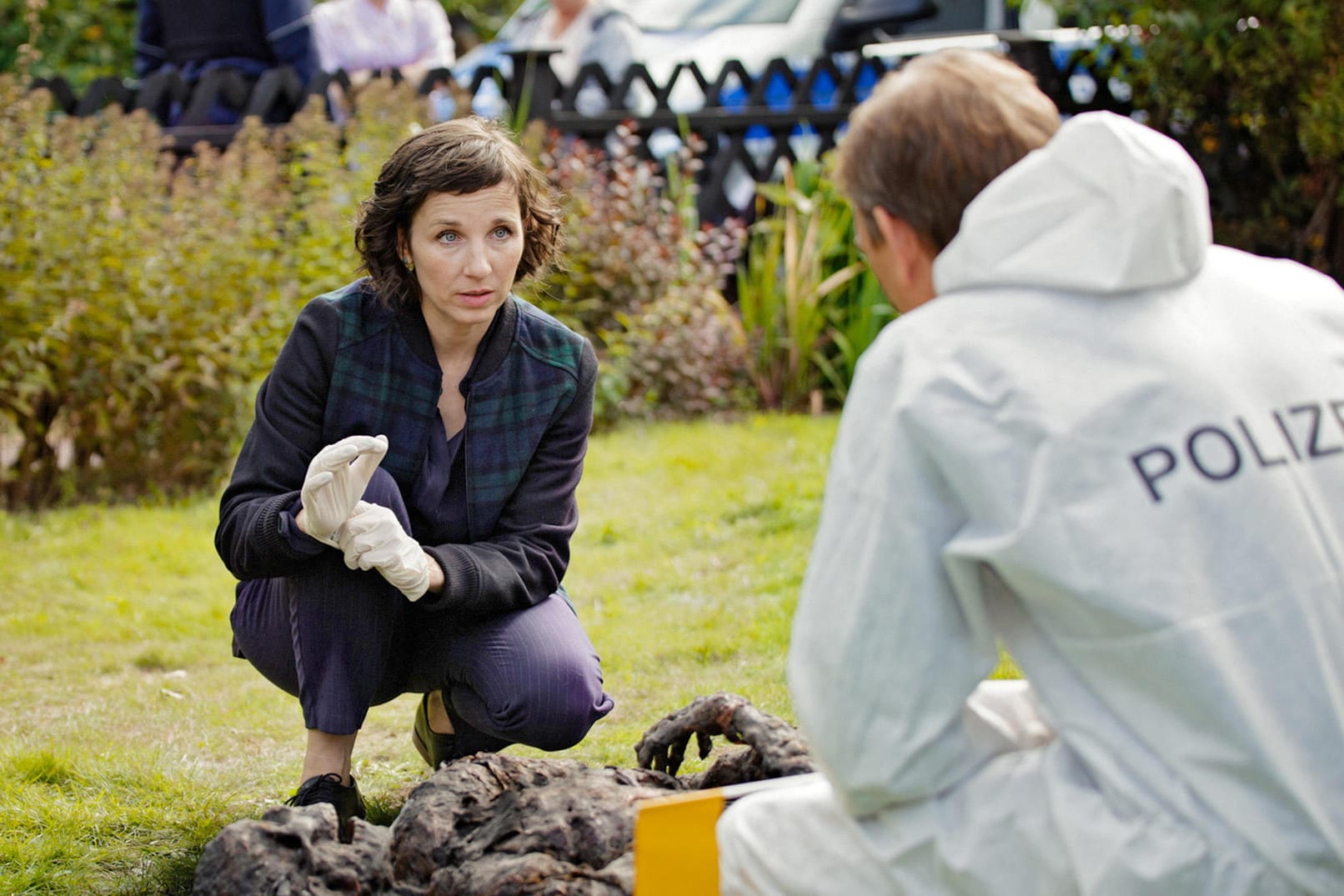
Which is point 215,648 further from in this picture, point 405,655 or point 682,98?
point 682,98

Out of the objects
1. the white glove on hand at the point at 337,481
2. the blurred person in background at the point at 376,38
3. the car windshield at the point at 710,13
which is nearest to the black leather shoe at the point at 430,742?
the white glove on hand at the point at 337,481

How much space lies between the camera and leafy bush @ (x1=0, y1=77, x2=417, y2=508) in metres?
5.17

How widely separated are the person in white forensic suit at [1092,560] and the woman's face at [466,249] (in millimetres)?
1181

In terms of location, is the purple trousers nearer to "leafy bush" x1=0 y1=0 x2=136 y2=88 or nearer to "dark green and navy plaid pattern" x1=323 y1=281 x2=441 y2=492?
"dark green and navy plaid pattern" x1=323 y1=281 x2=441 y2=492

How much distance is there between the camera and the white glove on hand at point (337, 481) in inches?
88.4

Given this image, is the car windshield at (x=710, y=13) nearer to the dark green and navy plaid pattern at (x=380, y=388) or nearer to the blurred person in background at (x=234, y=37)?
the blurred person in background at (x=234, y=37)

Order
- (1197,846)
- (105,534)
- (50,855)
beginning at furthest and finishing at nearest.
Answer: (105,534) → (50,855) → (1197,846)

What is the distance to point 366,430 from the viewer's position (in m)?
2.64

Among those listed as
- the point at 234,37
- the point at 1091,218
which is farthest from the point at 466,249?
the point at 234,37

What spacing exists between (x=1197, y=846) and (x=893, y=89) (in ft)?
2.75

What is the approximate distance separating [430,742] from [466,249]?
964 mm

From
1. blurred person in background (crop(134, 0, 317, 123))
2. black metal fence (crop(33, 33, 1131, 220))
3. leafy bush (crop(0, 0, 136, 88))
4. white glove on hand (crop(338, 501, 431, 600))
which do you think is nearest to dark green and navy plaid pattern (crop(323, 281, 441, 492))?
white glove on hand (crop(338, 501, 431, 600))

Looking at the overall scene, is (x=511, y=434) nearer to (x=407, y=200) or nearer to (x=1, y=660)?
(x=407, y=200)

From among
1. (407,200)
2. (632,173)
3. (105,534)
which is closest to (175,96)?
(632,173)
